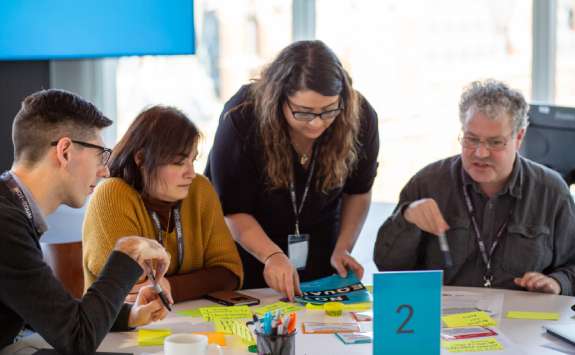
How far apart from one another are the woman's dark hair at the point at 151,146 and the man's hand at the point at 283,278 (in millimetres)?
442

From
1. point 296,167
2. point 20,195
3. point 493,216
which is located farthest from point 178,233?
point 493,216

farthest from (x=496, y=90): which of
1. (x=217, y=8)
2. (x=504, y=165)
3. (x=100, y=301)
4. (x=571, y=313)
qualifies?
(x=217, y=8)

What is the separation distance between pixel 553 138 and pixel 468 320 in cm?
114

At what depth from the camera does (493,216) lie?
9.32ft

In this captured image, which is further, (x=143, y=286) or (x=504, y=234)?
(x=504, y=234)

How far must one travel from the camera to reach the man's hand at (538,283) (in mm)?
2615

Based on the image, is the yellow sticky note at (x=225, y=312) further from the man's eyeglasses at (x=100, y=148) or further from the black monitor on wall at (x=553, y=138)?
the black monitor on wall at (x=553, y=138)

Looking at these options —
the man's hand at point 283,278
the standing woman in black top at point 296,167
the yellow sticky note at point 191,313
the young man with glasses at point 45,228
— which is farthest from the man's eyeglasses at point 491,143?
the young man with glasses at point 45,228

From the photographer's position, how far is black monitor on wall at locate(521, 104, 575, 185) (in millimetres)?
3104

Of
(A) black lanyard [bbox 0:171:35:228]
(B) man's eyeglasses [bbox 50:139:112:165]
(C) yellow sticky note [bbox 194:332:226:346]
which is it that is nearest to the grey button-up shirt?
(C) yellow sticky note [bbox 194:332:226:346]

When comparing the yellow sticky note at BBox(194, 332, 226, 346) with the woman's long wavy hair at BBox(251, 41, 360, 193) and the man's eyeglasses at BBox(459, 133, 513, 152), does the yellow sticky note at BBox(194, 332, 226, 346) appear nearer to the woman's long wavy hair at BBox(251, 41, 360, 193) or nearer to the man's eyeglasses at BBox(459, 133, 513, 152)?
the woman's long wavy hair at BBox(251, 41, 360, 193)

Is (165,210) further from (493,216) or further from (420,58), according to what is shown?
(420,58)

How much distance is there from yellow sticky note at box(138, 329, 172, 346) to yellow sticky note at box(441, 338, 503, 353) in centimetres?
70

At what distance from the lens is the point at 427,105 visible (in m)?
4.58
